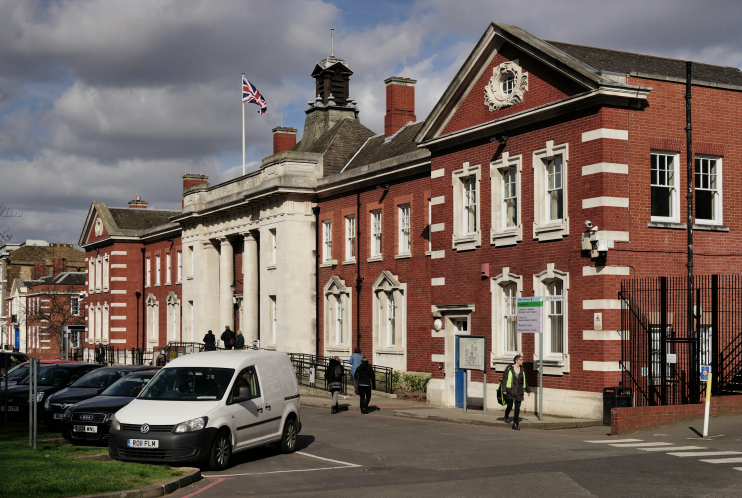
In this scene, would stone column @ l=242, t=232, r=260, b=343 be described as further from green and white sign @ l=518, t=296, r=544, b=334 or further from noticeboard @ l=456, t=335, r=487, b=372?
green and white sign @ l=518, t=296, r=544, b=334

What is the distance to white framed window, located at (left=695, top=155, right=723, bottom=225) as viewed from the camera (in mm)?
23094

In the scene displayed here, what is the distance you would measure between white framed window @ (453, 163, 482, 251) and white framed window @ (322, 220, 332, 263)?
12907 millimetres

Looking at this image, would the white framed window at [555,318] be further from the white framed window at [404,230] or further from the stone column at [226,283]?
the stone column at [226,283]

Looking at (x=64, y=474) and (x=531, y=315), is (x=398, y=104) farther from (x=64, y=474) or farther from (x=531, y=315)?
(x=64, y=474)

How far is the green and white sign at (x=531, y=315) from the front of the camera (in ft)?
71.4

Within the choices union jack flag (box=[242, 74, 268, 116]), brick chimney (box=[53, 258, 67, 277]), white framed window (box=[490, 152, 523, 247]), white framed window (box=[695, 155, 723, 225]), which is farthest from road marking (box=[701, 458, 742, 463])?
brick chimney (box=[53, 258, 67, 277])

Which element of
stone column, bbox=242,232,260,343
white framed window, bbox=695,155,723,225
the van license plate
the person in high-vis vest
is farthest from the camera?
stone column, bbox=242,232,260,343

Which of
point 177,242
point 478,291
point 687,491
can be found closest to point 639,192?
point 478,291

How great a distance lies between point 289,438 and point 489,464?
400 cm

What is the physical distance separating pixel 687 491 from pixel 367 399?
14.6 m

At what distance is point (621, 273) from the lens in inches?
847

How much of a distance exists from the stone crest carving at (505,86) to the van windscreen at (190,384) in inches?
498

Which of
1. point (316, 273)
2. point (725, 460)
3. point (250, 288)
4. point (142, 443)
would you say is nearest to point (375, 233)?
point (316, 273)

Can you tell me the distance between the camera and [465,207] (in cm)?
2706
